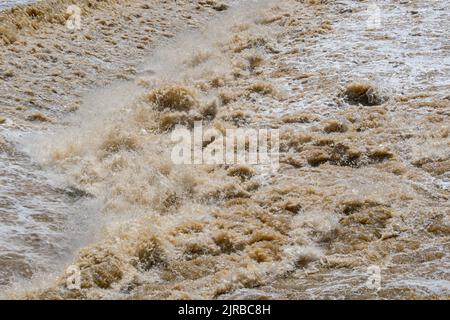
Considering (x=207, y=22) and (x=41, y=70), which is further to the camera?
(x=207, y=22)

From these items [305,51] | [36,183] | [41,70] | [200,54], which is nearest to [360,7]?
[305,51]

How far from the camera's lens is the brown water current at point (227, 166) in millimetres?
7816

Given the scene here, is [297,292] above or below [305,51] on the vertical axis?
below

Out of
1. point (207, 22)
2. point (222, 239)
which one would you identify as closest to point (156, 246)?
point (222, 239)

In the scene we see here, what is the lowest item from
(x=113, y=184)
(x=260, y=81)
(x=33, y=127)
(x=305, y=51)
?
(x=113, y=184)

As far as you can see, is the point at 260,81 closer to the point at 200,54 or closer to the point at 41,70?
the point at 200,54

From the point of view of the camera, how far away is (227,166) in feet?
35.2

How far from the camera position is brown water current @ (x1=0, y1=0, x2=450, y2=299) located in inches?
308

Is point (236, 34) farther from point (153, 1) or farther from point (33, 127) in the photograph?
point (33, 127)

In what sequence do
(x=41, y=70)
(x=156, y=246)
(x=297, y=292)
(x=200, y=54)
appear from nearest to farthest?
(x=297, y=292) < (x=156, y=246) < (x=41, y=70) < (x=200, y=54)

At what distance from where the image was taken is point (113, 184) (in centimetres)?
1009

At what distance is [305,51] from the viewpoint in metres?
15.9

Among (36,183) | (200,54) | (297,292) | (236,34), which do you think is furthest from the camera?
(236,34)

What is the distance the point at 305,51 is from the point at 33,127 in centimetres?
710
